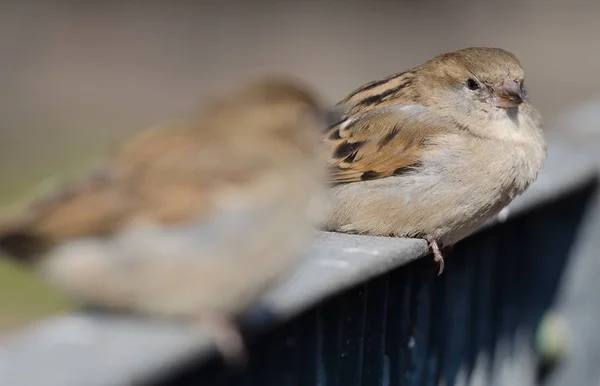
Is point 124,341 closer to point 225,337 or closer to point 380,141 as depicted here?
point 225,337

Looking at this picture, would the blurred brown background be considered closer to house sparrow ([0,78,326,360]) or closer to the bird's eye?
the bird's eye

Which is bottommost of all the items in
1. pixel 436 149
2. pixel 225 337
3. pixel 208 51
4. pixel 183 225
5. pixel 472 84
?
pixel 208 51

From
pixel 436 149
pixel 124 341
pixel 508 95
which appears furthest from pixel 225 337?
pixel 508 95

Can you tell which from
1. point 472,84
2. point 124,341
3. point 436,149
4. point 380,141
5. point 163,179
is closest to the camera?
point 124,341

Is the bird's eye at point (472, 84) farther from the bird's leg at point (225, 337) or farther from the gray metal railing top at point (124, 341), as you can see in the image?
the bird's leg at point (225, 337)

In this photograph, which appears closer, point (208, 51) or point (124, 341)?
point (124, 341)

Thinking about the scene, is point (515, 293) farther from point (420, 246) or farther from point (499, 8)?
point (499, 8)
